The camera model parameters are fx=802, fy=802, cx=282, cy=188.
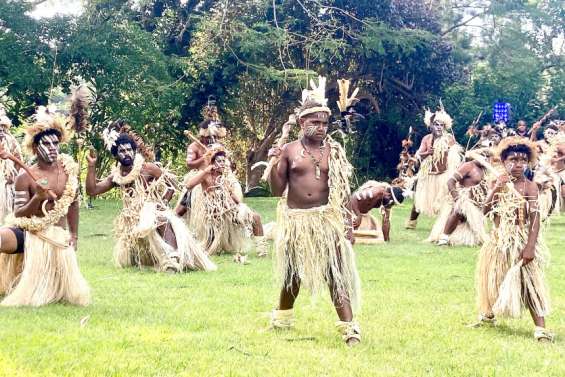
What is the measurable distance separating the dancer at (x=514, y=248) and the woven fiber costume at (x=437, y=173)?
234 inches

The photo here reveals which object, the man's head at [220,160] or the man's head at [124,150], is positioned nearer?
the man's head at [124,150]

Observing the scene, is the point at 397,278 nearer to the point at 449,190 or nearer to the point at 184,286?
the point at 184,286

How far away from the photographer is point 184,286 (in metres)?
6.05

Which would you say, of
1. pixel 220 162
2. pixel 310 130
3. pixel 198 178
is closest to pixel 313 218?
pixel 310 130

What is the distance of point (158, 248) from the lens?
270 inches

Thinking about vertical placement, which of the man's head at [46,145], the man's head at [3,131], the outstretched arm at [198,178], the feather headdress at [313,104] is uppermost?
the feather headdress at [313,104]

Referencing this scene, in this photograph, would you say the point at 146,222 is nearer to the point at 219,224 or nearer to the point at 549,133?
the point at 219,224

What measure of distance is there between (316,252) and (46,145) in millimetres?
1948

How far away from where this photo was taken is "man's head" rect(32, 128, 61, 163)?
16.8 feet

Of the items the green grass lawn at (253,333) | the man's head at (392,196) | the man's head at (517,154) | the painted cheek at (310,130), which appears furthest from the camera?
the man's head at (392,196)

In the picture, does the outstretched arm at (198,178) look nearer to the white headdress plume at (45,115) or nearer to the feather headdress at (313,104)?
the white headdress plume at (45,115)

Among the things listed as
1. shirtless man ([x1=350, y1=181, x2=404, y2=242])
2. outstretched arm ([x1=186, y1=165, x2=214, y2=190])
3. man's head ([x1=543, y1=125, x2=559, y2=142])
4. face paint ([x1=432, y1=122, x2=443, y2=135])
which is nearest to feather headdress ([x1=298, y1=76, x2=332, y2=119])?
outstretched arm ([x1=186, y1=165, x2=214, y2=190])

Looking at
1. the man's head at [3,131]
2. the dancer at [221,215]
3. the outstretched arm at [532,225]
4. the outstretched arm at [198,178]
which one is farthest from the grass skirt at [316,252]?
the man's head at [3,131]

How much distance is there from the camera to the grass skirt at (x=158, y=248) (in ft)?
22.4
